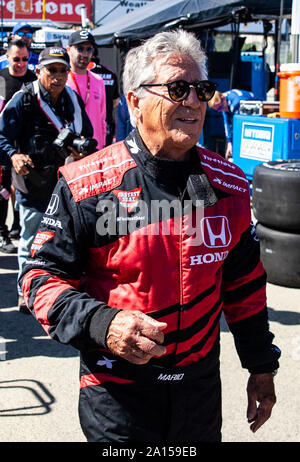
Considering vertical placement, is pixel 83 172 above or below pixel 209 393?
above

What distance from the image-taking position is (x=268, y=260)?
229 inches

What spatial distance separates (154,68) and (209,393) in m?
1.07

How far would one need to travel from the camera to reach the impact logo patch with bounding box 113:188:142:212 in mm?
1926

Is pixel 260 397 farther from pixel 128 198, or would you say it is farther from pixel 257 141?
pixel 257 141

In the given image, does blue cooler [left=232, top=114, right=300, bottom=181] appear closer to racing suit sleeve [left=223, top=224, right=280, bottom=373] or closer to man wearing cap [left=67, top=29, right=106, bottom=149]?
man wearing cap [left=67, top=29, right=106, bottom=149]

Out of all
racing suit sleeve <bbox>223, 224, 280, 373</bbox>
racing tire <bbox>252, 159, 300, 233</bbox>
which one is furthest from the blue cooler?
racing suit sleeve <bbox>223, 224, 280, 373</bbox>

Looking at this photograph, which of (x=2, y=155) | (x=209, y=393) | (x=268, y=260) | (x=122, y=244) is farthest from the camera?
(x=268, y=260)

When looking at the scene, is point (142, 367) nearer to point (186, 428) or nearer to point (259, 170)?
point (186, 428)

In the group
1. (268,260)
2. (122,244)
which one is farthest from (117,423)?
(268,260)

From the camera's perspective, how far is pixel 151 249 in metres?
1.89

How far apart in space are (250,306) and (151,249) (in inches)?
20.6

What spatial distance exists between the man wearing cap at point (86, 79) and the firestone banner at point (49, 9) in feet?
70.0

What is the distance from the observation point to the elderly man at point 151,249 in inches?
75.0

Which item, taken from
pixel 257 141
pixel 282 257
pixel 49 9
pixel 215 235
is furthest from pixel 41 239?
pixel 49 9
